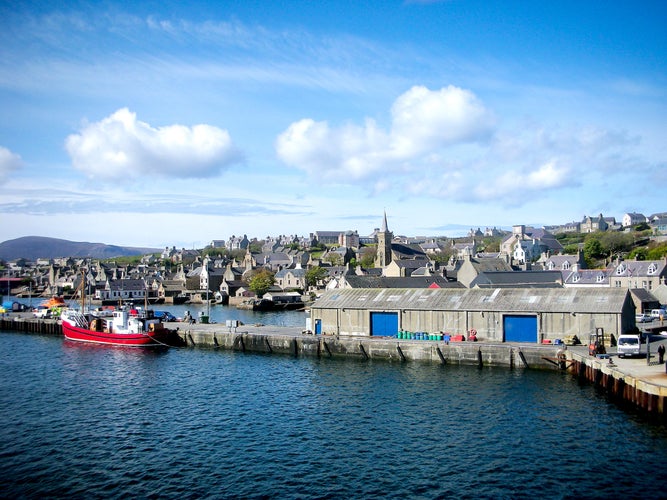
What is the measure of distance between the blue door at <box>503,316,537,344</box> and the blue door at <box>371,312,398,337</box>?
965 centimetres

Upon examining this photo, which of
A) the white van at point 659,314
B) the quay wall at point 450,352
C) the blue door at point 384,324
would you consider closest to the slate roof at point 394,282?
the white van at point 659,314

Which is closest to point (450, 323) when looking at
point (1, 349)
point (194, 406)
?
point (194, 406)

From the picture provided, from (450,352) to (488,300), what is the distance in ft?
22.8

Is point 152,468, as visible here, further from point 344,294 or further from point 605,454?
point 344,294

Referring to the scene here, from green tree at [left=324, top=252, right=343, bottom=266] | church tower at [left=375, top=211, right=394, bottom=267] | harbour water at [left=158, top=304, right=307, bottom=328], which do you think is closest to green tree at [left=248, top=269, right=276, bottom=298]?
harbour water at [left=158, top=304, right=307, bottom=328]

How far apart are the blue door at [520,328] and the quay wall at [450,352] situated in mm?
1694

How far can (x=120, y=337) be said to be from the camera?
59.0 meters

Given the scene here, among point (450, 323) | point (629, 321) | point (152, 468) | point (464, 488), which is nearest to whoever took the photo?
point (464, 488)

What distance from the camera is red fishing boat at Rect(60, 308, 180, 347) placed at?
57.5m

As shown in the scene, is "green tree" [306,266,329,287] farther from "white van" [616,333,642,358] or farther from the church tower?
"white van" [616,333,642,358]

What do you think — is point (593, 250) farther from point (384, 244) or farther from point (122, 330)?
point (122, 330)

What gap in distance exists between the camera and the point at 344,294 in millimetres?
55969

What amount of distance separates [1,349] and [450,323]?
4523 centimetres

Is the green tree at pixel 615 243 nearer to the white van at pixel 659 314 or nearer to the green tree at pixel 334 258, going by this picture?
the white van at pixel 659 314
